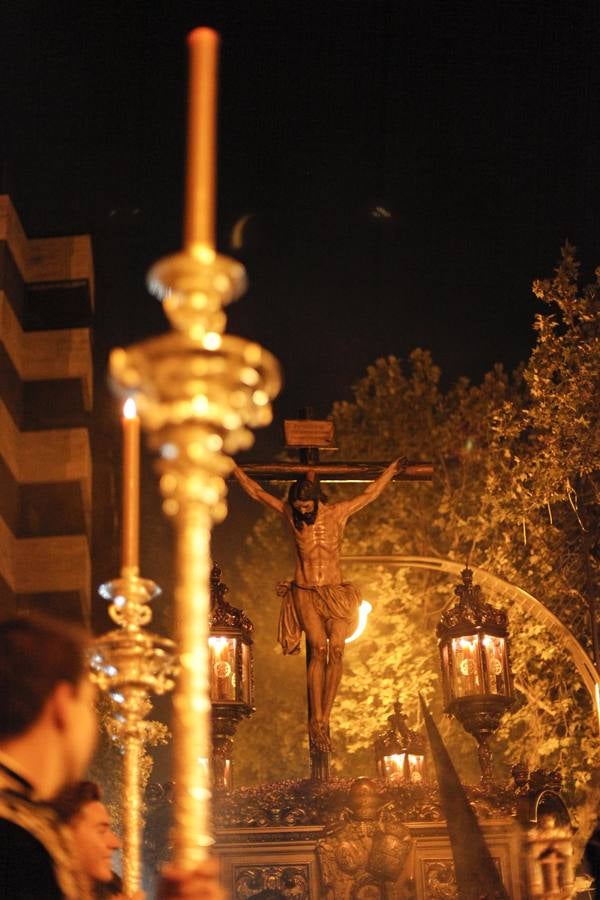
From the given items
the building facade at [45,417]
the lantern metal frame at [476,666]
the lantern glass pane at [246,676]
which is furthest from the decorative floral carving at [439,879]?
the building facade at [45,417]

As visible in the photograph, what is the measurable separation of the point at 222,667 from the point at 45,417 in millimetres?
24978

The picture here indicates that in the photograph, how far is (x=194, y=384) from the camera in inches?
98.4

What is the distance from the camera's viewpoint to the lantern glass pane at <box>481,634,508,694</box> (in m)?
10.0

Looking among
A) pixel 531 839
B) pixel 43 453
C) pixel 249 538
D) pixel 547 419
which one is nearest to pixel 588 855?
pixel 531 839

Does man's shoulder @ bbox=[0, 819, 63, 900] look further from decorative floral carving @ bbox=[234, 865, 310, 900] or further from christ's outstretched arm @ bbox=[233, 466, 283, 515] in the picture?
christ's outstretched arm @ bbox=[233, 466, 283, 515]

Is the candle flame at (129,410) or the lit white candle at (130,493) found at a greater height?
the candle flame at (129,410)

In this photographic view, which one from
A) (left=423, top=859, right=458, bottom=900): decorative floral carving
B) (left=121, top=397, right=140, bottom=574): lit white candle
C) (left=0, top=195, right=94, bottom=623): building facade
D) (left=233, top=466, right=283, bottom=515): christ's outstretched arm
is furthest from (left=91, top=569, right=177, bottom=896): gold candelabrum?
(left=0, top=195, right=94, bottom=623): building facade

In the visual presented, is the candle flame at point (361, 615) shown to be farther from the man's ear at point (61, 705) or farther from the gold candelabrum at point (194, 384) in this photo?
the gold candelabrum at point (194, 384)

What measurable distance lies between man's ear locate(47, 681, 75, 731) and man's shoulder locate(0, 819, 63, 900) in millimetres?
304

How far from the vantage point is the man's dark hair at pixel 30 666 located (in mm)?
3305

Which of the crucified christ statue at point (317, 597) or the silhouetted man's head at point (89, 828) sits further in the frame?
the crucified christ statue at point (317, 597)

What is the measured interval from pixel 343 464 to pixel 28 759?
310 inches

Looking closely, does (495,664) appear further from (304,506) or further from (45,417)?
(45,417)

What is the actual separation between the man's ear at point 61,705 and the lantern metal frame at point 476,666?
6.91 metres
